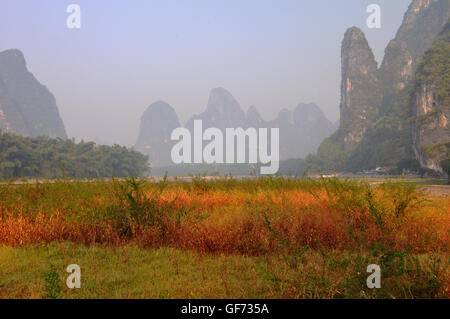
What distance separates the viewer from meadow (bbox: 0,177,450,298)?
3504mm

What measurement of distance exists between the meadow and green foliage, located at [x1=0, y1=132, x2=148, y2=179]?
30.9 meters

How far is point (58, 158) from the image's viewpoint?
5206 cm

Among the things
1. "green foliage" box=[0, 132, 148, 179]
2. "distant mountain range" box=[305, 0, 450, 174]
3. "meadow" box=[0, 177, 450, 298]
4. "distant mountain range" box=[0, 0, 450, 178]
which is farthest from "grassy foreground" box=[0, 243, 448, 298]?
"distant mountain range" box=[305, 0, 450, 174]

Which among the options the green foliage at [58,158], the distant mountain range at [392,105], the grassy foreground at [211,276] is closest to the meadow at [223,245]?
the grassy foreground at [211,276]

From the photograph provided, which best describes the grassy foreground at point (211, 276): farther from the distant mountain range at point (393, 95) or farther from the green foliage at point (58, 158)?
the distant mountain range at point (393, 95)

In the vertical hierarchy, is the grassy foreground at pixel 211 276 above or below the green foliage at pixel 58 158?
above

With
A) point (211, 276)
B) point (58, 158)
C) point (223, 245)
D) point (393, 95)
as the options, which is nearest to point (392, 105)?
point (393, 95)

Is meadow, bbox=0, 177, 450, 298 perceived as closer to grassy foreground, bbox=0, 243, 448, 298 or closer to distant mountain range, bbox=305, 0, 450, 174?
grassy foreground, bbox=0, 243, 448, 298

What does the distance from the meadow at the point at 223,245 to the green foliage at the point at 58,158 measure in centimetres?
3095

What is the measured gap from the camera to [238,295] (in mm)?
3352

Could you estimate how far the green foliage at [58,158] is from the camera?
1790 inches

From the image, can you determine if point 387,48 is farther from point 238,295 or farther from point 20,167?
point 238,295

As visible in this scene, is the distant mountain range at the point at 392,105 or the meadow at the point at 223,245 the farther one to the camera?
the distant mountain range at the point at 392,105

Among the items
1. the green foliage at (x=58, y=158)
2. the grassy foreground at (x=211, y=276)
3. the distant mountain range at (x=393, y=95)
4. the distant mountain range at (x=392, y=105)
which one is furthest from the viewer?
the distant mountain range at (x=393, y=95)
